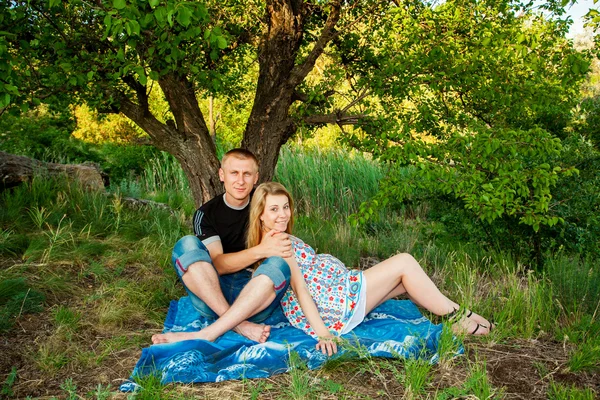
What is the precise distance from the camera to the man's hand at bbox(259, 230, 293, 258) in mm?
3391

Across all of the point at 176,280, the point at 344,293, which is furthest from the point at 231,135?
the point at 344,293

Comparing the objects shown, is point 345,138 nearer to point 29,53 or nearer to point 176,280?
point 176,280

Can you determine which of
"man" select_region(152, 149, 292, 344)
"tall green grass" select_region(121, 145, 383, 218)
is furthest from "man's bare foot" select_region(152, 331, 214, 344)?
"tall green grass" select_region(121, 145, 383, 218)

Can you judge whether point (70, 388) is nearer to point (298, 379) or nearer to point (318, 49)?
point (298, 379)

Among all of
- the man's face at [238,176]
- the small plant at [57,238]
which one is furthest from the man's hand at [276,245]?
the small plant at [57,238]

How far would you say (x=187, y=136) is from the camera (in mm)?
5027

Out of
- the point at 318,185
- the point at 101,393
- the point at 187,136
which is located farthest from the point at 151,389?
the point at 318,185

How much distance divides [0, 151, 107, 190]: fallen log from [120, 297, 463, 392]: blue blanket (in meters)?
3.13

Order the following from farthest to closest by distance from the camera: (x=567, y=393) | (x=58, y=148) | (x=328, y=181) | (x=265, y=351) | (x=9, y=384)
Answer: (x=58, y=148), (x=328, y=181), (x=265, y=351), (x=9, y=384), (x=567, y=393)

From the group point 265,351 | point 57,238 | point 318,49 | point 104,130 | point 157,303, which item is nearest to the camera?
point 265,351

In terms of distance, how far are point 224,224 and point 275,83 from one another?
154 centimetres

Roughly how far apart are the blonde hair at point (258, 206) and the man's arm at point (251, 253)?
0.09 m

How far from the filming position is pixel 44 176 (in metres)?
6.06

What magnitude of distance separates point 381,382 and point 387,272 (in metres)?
0.73
